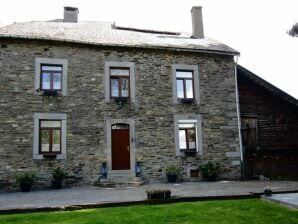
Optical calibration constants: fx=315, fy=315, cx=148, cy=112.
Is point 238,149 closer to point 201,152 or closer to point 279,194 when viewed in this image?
point 201,152

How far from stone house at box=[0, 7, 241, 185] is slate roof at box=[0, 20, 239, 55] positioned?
0.05m

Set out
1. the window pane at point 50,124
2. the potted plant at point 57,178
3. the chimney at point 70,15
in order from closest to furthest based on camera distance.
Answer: the potted plant at point 57,178 → the window pane at point 50,124 → the chimney at point 70,15

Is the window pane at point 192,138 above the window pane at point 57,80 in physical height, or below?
below

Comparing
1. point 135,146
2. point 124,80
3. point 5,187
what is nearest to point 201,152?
point 135,146

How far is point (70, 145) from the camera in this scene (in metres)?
13.7

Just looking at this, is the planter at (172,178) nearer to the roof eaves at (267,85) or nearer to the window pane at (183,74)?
the window pane at (183,74)

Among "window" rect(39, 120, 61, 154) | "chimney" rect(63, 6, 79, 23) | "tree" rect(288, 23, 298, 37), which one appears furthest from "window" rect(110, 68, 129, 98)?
"tree" rect(288, 23, 298, 37)

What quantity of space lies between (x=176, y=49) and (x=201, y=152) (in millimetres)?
5171

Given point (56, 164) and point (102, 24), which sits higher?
point (102, 24)

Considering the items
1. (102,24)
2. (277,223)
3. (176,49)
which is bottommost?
(277,223)

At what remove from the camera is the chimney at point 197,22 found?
1844cm

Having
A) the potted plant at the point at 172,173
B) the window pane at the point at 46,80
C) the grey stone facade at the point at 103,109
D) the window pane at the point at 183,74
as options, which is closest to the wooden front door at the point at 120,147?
the grey stone facade at the point at 103,109

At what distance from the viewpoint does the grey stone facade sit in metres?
13.3

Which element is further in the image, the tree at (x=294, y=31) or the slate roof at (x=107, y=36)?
the slate roof at (x=107, y=36)
